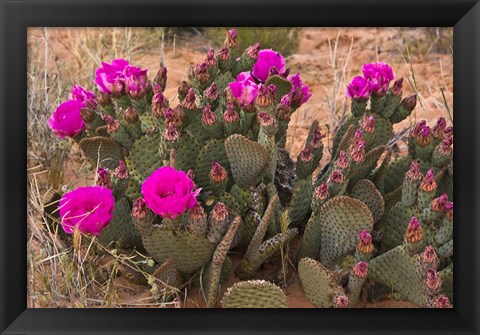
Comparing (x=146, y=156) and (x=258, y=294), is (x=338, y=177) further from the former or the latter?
(x=146, y=156)

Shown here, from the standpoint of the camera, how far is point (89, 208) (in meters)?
1.65

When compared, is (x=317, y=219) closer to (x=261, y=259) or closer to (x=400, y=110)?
(x=261, y=259)

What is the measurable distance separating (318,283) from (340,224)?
0.14 m

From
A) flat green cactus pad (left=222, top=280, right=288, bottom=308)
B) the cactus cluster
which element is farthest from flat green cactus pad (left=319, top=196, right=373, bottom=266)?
flat green cactus pad (left=222, top=280, right=288, bottom=308)

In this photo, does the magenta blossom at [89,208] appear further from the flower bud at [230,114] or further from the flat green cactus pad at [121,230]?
the flower bud at [230,114]

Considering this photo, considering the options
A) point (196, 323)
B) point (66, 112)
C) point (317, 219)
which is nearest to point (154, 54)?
point (66, 112)

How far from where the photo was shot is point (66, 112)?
1959 mm

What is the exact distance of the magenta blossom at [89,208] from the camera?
5.38 feet

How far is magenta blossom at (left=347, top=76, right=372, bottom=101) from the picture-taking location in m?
1.96

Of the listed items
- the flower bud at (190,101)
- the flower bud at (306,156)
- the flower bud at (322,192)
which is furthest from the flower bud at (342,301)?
the flower bud at (190,101)

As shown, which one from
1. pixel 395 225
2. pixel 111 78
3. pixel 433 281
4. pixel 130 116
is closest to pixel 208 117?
pixel 130 116

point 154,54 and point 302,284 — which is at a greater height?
point 154,54

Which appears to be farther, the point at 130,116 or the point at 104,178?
the point at 130,116

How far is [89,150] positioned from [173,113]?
27cm
